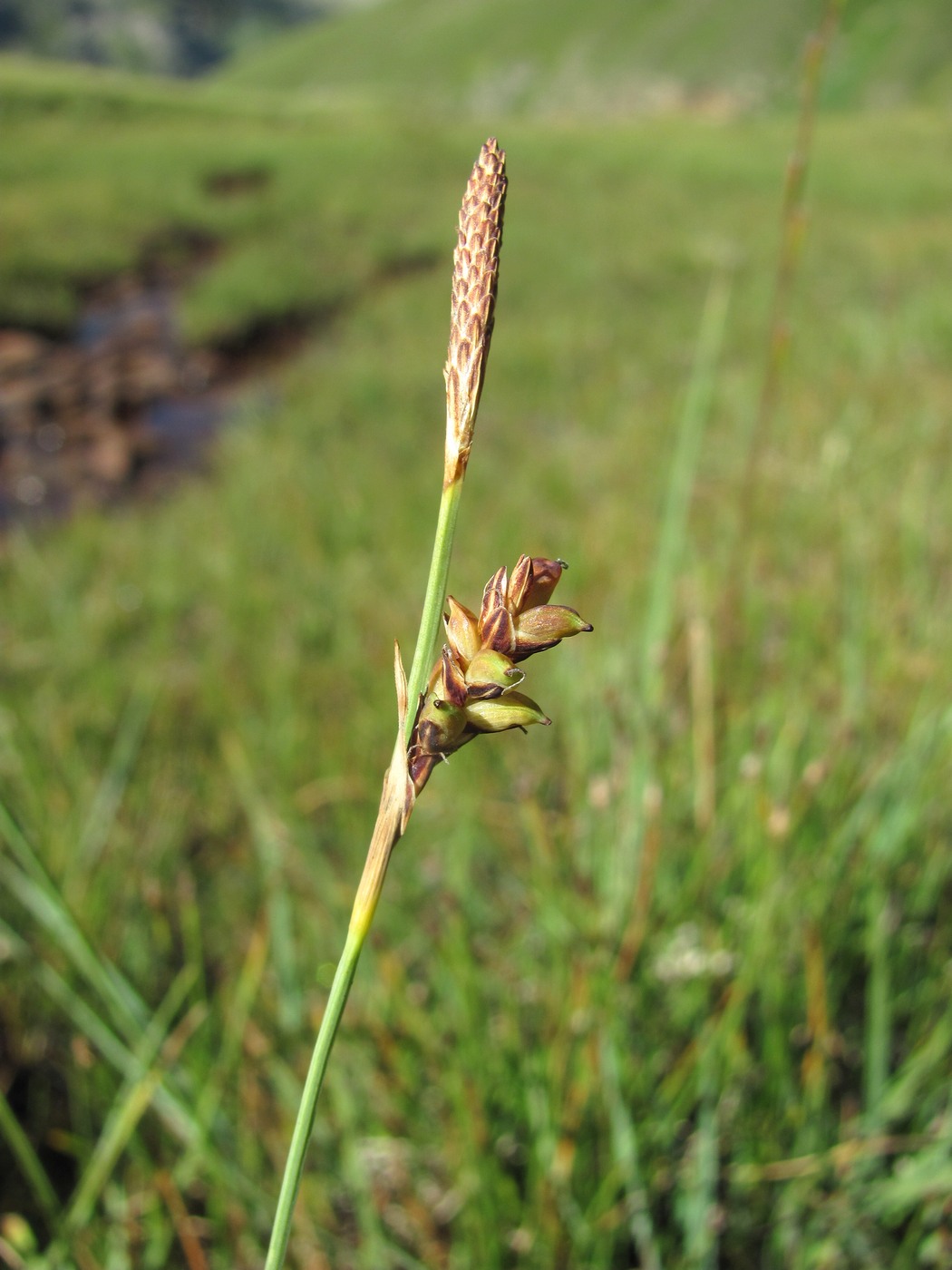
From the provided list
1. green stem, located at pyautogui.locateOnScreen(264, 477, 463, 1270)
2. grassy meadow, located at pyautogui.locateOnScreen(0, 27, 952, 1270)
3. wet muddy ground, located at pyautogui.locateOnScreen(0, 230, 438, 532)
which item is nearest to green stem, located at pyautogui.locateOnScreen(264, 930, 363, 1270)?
green stem, located at pyautogui.locateOnScreen(264, 477, 463, 1270)

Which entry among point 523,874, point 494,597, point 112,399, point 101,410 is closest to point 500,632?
point 494,597

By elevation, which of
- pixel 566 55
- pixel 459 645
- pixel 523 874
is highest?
pixel 566 55

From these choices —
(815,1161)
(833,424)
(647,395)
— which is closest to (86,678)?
(815,1161)

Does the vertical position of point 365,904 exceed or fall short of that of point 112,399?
it falls short

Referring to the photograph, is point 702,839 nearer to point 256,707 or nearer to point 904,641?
point 904,641

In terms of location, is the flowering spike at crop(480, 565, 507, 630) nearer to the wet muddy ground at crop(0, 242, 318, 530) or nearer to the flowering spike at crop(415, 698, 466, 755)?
the flowering spike at crop(415, 698, 466, 755)

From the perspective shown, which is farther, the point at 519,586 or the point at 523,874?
the point at 523,874

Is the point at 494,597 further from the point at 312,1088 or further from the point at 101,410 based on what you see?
the point at 101,410

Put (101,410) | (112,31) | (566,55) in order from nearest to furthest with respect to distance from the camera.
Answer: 1. (101,410)
2. (112,31)
3. (566,55)
